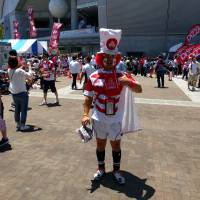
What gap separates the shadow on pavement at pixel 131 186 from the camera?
15.9 ft

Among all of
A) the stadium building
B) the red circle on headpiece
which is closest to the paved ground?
the red circle on headpiece

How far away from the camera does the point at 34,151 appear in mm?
6699

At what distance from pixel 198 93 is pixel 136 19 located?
100 ft

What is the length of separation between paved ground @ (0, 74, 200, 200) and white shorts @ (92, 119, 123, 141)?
0.71 m

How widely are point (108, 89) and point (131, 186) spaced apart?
141cm

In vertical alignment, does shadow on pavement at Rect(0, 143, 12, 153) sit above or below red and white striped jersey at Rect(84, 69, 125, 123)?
below

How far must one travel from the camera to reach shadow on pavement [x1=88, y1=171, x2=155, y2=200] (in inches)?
191

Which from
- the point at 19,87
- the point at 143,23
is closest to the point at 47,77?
the point at 19,87

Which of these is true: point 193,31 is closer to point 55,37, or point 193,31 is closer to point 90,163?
point 55,37

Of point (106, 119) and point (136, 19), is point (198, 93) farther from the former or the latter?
point (136, 19)

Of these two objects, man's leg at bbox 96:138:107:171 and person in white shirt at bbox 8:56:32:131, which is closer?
man's leg at bbox 96:138:107:171

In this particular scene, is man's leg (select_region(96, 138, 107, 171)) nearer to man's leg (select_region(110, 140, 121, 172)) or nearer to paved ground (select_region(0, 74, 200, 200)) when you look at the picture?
man's leg (select_region(110, 140, 121, 172))

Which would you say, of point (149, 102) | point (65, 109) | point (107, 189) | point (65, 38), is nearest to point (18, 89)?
point (65, 109)

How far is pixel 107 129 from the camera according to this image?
502cm
